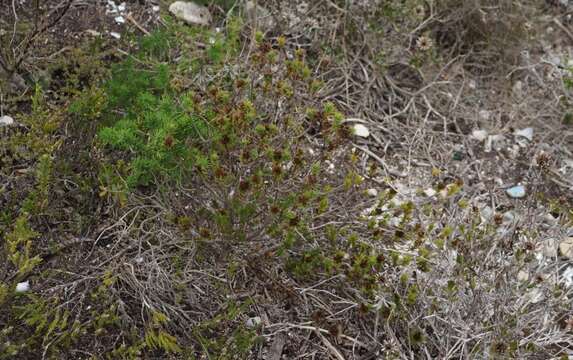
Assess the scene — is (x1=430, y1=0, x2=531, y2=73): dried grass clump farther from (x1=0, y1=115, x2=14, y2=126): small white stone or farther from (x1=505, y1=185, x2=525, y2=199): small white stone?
(x1=0, y1=115, x2=14, y2=126): small white stone

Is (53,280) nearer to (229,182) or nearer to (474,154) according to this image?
(229,182)

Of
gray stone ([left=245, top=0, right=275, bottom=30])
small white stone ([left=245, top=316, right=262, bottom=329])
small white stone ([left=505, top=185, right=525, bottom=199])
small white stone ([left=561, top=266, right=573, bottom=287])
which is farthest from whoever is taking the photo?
gray stone ([left=245, top=0, right=275, bottom=30])

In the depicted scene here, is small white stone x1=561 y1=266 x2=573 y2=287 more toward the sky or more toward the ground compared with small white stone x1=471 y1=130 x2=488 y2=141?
more toward the ground

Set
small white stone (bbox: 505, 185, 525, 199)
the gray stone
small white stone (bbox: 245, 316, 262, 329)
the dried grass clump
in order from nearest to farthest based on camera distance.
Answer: small white stone (bbox: 245, 316, 262, 329) < small white stone (bbox: 505, 185, 525, 199) < the gray stone < the dried grass clump

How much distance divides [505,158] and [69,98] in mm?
2073

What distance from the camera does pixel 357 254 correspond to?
2.47m

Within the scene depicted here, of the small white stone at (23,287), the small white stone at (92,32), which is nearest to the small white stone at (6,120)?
the small white stone at (92,32)

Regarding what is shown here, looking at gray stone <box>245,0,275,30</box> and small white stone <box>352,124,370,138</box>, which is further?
gray stone <box>245,0,275,30</box>

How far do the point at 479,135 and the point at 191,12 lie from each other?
1572 millimetres

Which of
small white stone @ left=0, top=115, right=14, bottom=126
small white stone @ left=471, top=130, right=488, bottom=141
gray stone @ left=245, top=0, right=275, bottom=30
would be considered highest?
small white stone @ left=0, top=115, right=14, bottom=126

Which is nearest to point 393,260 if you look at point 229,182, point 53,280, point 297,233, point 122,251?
point 297,233

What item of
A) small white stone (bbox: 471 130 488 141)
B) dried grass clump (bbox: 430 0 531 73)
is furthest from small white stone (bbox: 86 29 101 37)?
small white stone (bbox: 471 130 488 141)

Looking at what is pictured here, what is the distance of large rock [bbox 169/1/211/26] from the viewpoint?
3.46 m

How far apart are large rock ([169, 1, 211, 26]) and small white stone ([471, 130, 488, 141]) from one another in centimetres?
145
